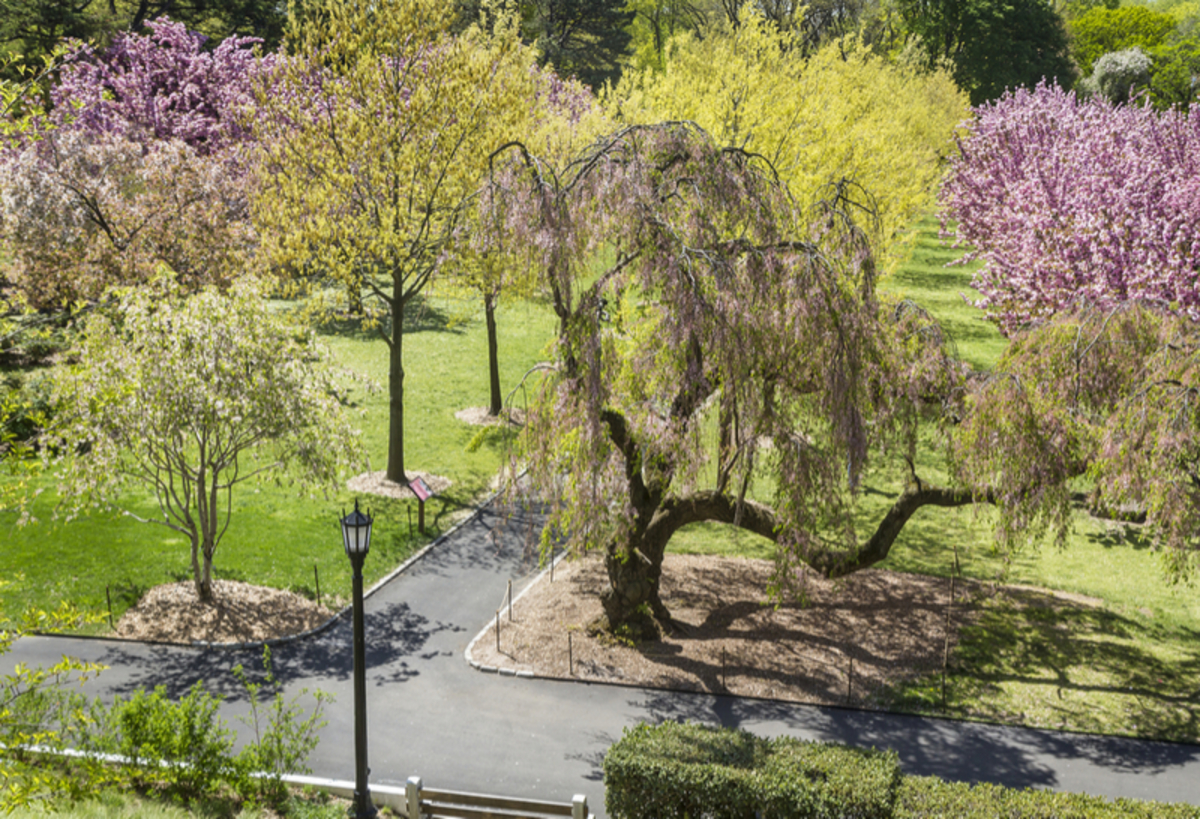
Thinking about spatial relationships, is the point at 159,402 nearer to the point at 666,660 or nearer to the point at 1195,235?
the point at 666,660

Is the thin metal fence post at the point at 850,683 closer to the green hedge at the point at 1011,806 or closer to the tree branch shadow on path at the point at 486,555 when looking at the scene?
the green hedge at the point at 1011,806

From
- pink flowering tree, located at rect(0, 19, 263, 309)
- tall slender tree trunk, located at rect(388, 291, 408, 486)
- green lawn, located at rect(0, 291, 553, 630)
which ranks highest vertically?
pink flowering tree, located at rect(0, 19, 263, 309)

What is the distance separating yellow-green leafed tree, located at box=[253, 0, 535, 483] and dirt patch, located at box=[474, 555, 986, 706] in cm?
889

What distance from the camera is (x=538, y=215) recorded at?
12.5 metres

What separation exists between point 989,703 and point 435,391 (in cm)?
2030

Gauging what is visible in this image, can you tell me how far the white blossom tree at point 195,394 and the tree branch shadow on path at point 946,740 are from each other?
286 inches

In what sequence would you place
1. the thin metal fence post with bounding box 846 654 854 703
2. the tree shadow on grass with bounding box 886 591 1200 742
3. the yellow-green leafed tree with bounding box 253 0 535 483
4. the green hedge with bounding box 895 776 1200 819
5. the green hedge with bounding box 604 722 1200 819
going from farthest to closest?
the yellow-green leafed tree with bounding box 253 0 535 483 → the thin metal fence post with bounding box 846 654 854 703 → the tree shadow on grass with bounding box 886 591 1200 742 → the green hedge with bounding box 604 722 1200 819 → the green hedge with bounding box 895 776 1200 819

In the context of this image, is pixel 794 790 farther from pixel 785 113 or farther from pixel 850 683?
pixel 785 113

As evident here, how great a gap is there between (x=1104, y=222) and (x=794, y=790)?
18.3 m

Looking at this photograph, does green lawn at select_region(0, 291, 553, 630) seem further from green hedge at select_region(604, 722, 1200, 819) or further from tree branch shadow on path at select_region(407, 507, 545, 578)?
green hedge at select_region(604, 722, 1200, 819)

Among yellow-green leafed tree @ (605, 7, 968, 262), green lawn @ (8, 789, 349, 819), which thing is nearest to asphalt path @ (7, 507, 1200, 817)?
green lawn @ (8, 789, 349, 819)

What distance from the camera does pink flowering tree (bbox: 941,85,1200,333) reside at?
21422 mm

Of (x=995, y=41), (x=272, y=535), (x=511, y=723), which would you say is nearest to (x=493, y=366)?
(x=272, y=535)

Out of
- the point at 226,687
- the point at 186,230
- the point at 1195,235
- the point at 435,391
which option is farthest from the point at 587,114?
the point at 226,687
